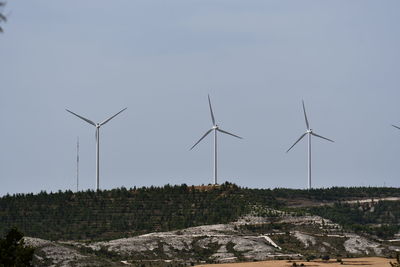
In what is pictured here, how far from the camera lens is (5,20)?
215 feet

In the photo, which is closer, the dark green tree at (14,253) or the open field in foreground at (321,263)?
the dark green tree at (14,253)

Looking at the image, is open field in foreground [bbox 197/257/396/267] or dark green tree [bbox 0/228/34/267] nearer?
dark green tree [bbox 0/228/34/267]

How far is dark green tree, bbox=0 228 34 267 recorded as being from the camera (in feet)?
322

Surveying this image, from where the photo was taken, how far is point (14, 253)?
102 metres

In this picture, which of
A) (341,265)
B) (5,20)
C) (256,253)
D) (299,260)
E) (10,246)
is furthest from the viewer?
(256,253)

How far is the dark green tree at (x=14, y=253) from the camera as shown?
9819 cm

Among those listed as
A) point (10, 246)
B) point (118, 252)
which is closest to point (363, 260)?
point (118, 252)

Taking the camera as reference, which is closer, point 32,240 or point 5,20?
point 5,20

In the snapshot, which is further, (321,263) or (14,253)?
(321,263)

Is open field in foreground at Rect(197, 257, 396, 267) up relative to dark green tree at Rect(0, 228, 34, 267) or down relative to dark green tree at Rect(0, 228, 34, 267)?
down

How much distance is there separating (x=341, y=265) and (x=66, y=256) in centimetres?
4187

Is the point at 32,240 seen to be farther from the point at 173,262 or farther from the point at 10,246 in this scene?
the point at 10,246

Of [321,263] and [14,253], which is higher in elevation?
[14,253]

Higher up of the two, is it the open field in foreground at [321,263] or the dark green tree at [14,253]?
the dark green tree at [14,253]
